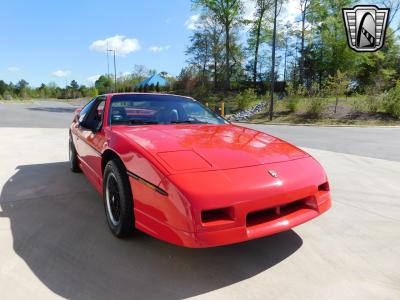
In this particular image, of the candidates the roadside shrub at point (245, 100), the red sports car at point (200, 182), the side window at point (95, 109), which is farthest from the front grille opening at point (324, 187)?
the roadside shrub at point (245, 100)

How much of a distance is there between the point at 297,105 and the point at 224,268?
57.9 feet

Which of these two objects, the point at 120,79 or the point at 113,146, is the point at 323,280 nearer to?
the point at 113,146

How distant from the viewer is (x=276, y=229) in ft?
6.72

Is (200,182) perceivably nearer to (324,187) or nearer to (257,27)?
(324,187)

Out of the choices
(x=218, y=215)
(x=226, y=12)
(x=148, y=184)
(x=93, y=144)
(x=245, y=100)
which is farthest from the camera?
(x=226, y=12)

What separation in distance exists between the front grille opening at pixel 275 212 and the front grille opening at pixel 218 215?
0.53 feet

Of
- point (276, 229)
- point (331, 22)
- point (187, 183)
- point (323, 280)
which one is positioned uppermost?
point (331, 22)

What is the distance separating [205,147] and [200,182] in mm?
570

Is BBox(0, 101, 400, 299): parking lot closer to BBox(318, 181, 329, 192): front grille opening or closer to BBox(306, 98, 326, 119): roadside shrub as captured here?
BBox(318, 181, 329, 192): front grille opening

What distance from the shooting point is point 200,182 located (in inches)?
77.2

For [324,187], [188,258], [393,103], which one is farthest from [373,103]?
[188,258]

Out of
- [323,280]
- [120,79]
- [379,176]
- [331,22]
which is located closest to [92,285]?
[323,280]

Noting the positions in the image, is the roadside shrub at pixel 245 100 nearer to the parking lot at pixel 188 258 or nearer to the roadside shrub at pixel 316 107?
the roadside shrub at pixel 316 107

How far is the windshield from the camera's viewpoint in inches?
129
